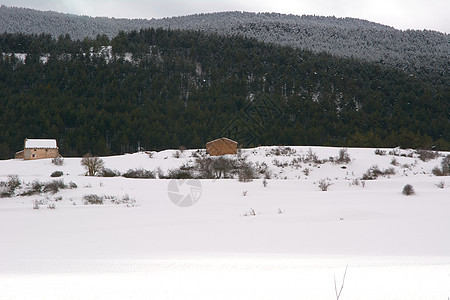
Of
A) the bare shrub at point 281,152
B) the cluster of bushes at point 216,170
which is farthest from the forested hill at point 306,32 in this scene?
the cluster of bushes at point 216,170

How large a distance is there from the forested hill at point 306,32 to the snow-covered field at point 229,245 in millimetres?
99487

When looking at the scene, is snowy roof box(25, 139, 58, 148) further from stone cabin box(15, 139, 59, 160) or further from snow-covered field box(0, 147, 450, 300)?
snow-covered field box(0, 147, 450, 300)

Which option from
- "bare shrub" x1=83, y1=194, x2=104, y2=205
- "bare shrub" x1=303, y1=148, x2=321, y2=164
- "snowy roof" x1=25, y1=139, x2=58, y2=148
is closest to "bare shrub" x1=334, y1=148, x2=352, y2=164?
"bare shrub" x1=303, y1=148, x2=321, y2=164

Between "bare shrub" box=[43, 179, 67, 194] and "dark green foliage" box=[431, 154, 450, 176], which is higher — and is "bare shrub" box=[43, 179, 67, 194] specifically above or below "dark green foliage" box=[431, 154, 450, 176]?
above

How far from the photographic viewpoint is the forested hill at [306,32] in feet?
348

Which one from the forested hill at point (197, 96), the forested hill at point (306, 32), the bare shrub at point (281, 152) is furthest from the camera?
the forested hill at point (306, 32)

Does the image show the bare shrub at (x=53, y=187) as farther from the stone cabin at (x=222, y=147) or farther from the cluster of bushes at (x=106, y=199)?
the stone cabin at (x=222, y=147)

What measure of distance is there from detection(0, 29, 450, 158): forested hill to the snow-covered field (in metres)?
35.0

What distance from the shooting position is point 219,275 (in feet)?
12.3

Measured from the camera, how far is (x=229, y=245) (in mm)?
5637

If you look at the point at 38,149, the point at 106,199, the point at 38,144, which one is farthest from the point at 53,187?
the point at 38,144

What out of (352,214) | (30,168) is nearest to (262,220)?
(352,214)

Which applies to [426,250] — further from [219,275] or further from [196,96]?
[196,96]

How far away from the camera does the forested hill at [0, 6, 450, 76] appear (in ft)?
348
